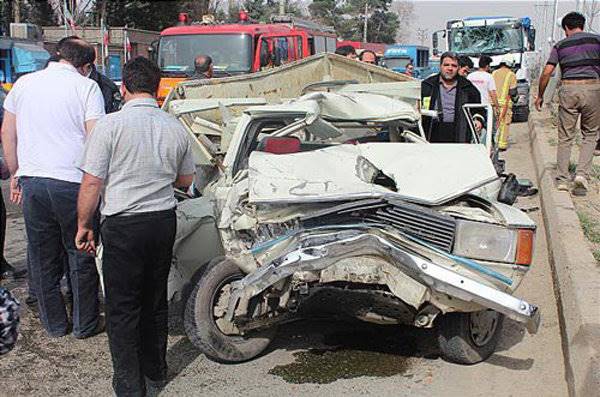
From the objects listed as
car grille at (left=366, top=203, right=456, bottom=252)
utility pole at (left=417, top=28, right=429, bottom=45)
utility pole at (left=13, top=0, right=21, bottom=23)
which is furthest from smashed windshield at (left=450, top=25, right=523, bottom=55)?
utility pole at (left=417, top=28, right=429, bottom=45)

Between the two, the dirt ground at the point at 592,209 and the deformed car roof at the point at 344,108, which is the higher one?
the deformed car roof at the point at 344,108

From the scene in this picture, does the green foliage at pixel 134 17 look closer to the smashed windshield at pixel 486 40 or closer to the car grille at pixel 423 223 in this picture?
the smashed windshield at pixel 486 40

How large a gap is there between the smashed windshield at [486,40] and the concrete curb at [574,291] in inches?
510

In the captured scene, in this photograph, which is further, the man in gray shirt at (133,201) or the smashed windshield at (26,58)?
the smashed windshield at (26,58)

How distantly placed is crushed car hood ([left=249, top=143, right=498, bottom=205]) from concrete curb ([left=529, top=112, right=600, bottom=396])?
1079 mm

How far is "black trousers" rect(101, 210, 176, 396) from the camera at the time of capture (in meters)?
3.79

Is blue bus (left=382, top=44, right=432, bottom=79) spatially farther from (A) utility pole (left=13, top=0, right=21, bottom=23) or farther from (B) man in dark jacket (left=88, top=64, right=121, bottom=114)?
(B) man in dark jacket (left=88, top=64, right=121, bottom=114)

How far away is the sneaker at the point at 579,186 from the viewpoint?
307 inches

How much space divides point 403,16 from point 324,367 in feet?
273

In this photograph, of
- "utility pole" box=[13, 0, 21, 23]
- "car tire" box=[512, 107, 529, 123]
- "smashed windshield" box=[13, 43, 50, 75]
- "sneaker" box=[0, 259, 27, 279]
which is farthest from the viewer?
"utility pole" box=[13, 0, 21, 23]

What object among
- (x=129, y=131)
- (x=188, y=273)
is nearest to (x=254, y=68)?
(x=188, y=273)

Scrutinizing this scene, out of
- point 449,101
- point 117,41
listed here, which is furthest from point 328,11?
point 449,101

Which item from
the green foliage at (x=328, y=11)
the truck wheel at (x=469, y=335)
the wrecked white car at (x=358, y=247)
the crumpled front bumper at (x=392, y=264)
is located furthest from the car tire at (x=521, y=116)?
the green foliage at (x=328, y=11)

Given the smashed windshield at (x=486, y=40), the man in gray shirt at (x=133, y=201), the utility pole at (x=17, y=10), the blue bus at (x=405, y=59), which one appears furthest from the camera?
the utility pole at (x=17, y=10)
